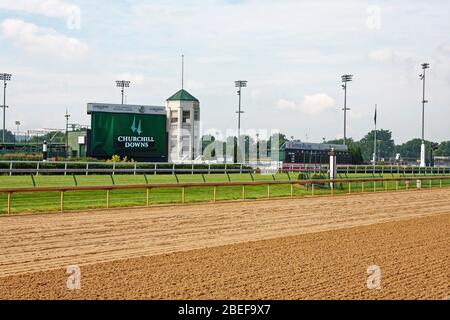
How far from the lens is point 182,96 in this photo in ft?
186

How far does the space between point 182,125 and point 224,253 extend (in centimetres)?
4294

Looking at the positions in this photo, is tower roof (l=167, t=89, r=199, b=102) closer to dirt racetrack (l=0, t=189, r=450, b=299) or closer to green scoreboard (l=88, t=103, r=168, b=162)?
green scoreboard (l=88, t=103, r=168, b=162)

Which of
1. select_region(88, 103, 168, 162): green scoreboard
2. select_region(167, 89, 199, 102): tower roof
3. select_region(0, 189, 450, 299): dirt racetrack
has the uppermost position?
select_region(167, 89, 199, 102): tower roof

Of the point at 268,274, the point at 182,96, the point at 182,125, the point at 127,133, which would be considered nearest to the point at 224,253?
the point at 268,274

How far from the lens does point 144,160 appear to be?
48.5 meters

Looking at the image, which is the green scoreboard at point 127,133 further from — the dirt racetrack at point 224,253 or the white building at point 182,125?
the dirt racetrack at point 224,253

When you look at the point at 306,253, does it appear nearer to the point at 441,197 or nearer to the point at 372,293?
the point at 372,293

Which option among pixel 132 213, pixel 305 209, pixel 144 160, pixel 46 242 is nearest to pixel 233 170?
pixel 144 160

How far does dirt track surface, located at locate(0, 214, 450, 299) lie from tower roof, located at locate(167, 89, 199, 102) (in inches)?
1685

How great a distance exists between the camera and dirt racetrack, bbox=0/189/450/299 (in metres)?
8.77

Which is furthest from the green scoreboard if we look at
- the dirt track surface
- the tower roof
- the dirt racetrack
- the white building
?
the dirt track surface

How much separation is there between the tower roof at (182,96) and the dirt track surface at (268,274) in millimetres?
42810

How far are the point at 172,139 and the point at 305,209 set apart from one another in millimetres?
Answer: 33217

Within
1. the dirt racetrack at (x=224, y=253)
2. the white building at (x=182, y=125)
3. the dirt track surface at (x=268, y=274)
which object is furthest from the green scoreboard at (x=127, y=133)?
the dirt track surface at (x=268, y=274)
